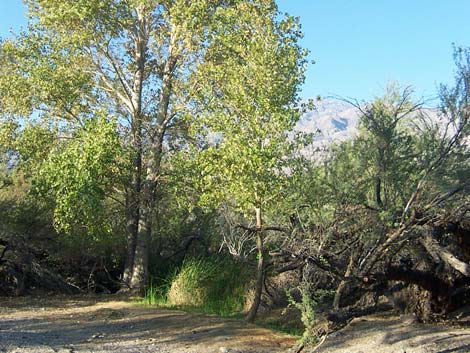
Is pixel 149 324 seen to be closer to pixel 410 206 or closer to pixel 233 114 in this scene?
pixel 233 114

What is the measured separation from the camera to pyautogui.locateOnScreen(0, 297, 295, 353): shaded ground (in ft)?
30.0

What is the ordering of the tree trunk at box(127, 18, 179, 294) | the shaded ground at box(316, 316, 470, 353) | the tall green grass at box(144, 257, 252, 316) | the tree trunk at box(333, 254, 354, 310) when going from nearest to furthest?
the shaded ground at box(316, 316, 470, 353) → the tree trunk at box(333, 254, 354, 310) → the tall green grass at box(144, 257, 252, 316) → the tree trunk at box(127, 18, 179, 294)

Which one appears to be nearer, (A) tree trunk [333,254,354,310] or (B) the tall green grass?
(A) tree trunk [333,254,354,310]

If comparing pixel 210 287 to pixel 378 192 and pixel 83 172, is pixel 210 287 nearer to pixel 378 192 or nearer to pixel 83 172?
pixel 83 172

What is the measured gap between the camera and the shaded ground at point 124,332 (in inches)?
360

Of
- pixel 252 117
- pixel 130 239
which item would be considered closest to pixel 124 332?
pixel 252 117

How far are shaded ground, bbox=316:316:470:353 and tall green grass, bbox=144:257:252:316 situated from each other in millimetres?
4457

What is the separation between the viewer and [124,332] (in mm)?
10469

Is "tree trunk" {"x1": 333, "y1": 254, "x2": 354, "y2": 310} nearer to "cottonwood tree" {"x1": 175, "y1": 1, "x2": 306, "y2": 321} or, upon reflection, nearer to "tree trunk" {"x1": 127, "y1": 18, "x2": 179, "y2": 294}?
"cottonwood tree" {"x1": 175, "y1": 1, "x2": 306, "y2": 321}

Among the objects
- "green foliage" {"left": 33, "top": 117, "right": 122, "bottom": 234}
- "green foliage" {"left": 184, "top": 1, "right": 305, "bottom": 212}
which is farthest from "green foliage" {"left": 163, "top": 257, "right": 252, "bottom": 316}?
"green foliage" {"left": 184, "top": 1, "right": 305, "bottom": 212}

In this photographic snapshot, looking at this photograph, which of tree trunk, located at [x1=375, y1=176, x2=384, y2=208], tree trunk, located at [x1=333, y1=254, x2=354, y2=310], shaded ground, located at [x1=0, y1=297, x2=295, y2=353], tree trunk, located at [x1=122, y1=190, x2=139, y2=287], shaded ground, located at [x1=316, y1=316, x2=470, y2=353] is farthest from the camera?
tree trunk, located at [x1=122, y1=190, x2=139, y2=287]

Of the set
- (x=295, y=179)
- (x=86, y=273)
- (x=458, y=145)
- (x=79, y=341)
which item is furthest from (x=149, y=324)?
(x=86, y=273)

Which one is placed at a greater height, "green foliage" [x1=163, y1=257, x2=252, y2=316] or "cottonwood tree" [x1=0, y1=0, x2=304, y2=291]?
"cottonwood tree" [x1=0, y1=0, x2=304, y2=291]

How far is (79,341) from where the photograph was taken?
955 cm
